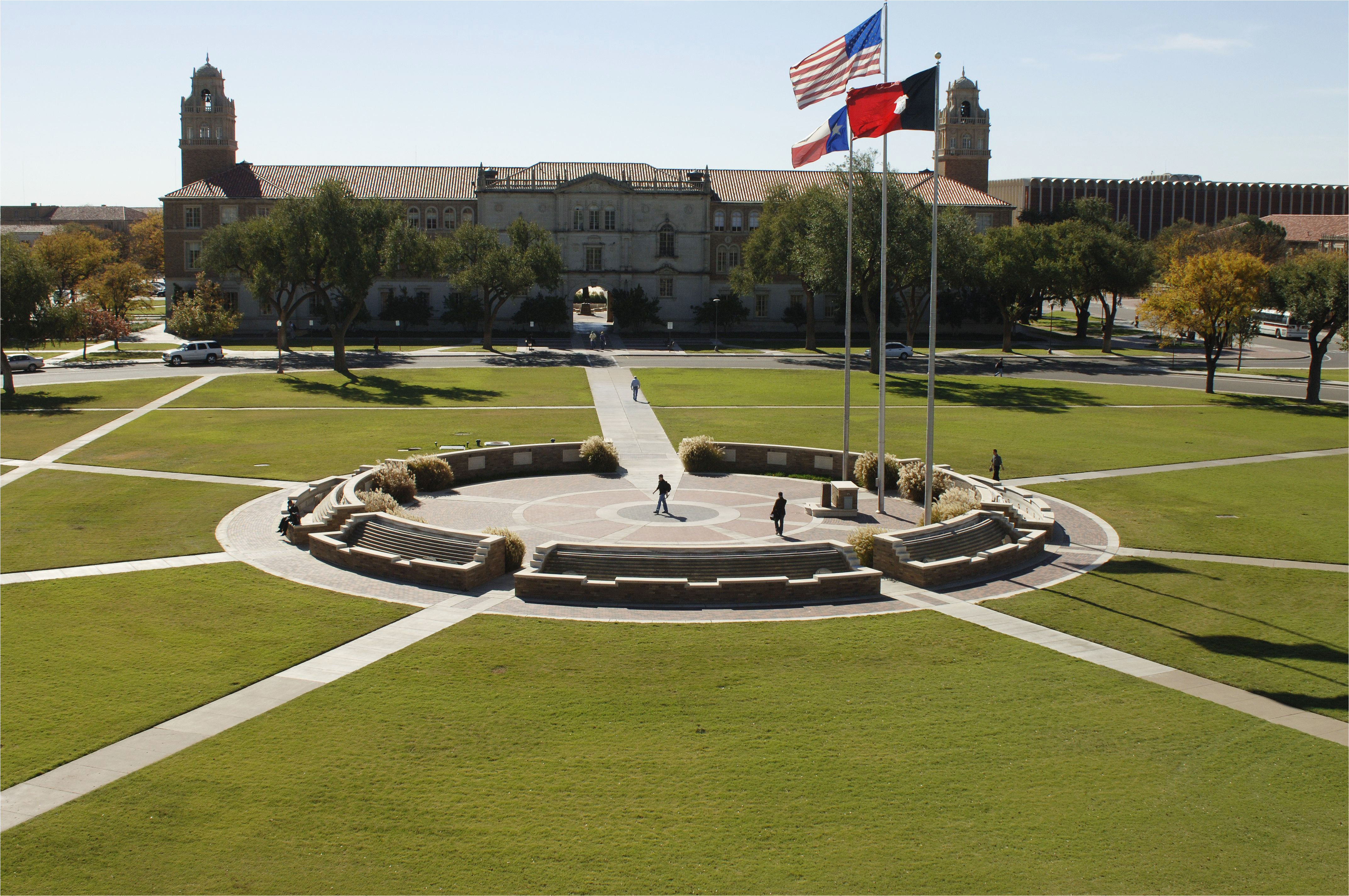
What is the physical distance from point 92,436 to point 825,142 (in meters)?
35.5

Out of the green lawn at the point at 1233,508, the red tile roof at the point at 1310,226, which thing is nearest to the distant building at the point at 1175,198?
the red tile roof at the point at 1310,226

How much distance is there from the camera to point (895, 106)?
2648 cm

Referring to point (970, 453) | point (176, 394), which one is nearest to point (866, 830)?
point (970, 453)

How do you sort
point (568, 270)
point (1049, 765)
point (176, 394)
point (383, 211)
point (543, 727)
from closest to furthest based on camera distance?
point (1049, 765), point (543, 727), point (176, 394), point (383, 211), point (568, 270)

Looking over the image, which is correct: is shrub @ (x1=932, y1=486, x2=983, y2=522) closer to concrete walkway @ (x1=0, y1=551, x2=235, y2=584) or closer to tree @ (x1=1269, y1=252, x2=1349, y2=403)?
concrete walkway @ (x1=0, y1=551, x2=235, y2=584)

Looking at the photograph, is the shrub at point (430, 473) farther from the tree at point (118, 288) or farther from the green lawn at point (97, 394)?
the tree at point (118, 288)

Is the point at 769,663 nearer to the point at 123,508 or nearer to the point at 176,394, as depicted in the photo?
the point at 123,508

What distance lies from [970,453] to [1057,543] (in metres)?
14.9

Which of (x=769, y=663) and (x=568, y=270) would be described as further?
(x=568, y=270)

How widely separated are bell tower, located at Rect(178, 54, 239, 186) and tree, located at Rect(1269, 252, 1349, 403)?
94.0 meters

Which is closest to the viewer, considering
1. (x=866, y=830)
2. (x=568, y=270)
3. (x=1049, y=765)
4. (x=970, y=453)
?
(x=866, y=830)

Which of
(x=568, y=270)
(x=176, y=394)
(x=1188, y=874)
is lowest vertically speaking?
(x=1188, y=874)

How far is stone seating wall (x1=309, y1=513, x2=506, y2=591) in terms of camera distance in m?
25.6

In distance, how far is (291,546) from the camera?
95.6ft
